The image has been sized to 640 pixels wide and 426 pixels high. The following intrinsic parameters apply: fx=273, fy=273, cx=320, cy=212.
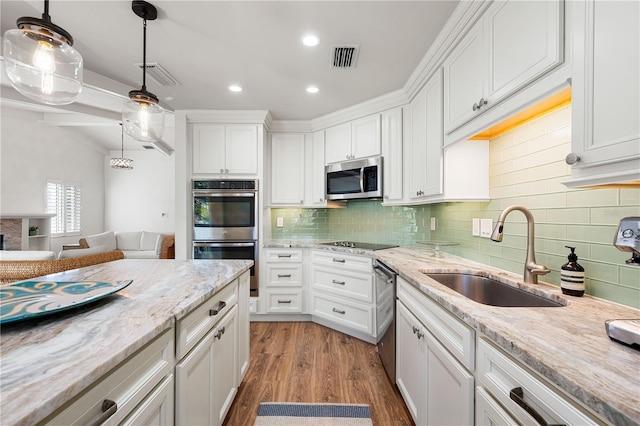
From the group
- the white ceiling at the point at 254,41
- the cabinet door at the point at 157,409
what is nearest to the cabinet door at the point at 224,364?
the cabinet door at the point at 157,409

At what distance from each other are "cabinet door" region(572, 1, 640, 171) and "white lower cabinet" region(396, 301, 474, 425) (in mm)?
844

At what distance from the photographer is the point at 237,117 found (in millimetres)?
3234

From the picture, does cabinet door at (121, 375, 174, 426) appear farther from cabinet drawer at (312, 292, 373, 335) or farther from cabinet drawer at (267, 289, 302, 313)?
cabinet drawer at (267, 289, 302, 313)

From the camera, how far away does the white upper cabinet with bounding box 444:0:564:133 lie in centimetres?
99

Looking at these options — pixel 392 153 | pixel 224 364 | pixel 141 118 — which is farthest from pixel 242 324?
pixel 392 153

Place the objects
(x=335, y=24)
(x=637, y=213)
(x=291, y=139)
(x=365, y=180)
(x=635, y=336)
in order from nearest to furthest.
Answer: (x=635, y=336) → (x=637, y=213) → (x=335, y=24) → (x=365, y=180) → (x=291, y=139)

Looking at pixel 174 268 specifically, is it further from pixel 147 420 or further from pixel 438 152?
pixel 438 152

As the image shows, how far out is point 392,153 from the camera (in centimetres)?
280

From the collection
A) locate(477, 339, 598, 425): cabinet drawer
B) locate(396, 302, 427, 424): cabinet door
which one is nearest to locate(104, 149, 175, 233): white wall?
locate(396, 302, 427, 424): cabinet door

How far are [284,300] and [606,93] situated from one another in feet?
10.0

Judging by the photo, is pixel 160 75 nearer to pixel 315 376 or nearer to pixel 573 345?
pixel 315 376

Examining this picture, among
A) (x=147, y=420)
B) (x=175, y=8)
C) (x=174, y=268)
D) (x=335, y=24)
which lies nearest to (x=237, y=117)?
(x=175, y=8)

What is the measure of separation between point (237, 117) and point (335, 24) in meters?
1.82

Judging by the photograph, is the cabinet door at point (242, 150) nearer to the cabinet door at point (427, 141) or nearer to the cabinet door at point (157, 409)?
the cabinet door at point (427, 141)
